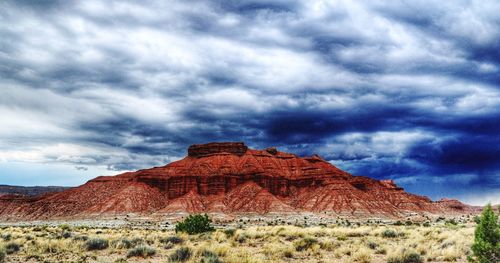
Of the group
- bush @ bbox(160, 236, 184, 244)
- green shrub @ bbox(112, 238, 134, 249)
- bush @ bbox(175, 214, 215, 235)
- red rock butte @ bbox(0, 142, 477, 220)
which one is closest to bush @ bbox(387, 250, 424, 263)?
bush @ bbox(160, 236, 184, 244)

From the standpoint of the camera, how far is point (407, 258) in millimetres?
16609

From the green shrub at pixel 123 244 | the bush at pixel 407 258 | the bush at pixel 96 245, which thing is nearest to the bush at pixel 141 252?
the green shrub at pixel 123 244

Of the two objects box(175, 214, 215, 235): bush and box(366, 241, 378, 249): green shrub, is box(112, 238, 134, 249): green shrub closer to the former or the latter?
box(175, 214, 215, 235): bush

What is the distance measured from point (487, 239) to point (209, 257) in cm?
979

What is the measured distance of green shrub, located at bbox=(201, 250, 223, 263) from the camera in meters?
15.2

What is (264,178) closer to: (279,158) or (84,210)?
(279,158)

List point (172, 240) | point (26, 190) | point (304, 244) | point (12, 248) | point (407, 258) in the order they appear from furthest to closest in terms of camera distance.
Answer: point (26, 190) → point (172, 240) → point (304, 244) → point (12, 248) → point (407, 258)

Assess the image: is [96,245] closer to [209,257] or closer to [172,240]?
[172,240]

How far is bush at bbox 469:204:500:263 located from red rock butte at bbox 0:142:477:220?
8532 cm

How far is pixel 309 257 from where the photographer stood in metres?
18.1

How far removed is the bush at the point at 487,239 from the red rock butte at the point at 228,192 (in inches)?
3359

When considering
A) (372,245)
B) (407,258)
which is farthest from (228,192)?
(407,258)

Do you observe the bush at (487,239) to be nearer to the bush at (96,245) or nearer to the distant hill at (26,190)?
the bush at (96,245)

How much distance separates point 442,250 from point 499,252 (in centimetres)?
583
